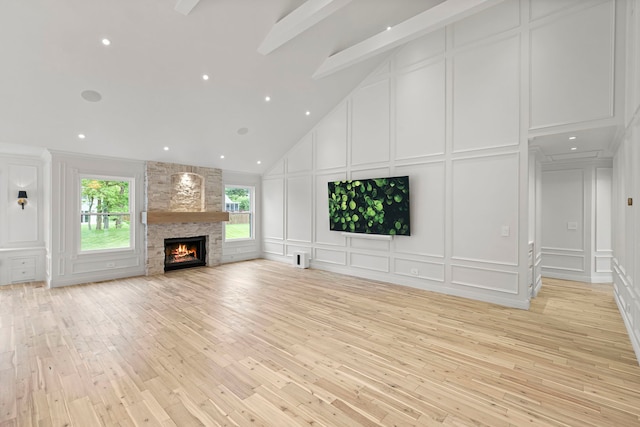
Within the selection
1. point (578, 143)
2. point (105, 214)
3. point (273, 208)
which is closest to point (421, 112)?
point (578, 143)

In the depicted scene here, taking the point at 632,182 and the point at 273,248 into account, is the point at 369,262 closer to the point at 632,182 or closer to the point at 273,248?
the point at 273,248

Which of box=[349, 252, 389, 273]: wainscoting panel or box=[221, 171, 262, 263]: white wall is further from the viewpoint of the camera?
box=[221, 171, 262, 263]: white wall

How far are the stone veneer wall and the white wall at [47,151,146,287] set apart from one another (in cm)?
40

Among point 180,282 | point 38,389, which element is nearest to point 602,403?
point 38,389

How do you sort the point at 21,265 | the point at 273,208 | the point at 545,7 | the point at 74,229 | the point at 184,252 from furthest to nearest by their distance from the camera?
the point at 273,208 < the point at 184,252 < the point at 21,265 < the point at 74,229 < the point at 545,7

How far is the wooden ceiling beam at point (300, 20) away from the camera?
387 cm

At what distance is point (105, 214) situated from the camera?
644 cm

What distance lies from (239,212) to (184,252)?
188 centimetres

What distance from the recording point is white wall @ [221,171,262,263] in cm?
832

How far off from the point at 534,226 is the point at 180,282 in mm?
6652

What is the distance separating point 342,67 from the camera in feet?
18.2

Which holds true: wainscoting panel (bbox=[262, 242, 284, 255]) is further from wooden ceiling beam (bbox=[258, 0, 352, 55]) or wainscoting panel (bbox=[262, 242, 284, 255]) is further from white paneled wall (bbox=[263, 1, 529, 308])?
wooden ceiling beam (bbox=[258, 0, 352, 55])

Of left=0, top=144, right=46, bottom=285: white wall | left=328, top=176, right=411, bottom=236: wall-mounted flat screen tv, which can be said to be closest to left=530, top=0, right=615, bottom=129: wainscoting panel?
left=328, top=176, right=411, bottom=236: wall-mounted flat screen tv

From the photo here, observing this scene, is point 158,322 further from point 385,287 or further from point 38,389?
point 385,287
